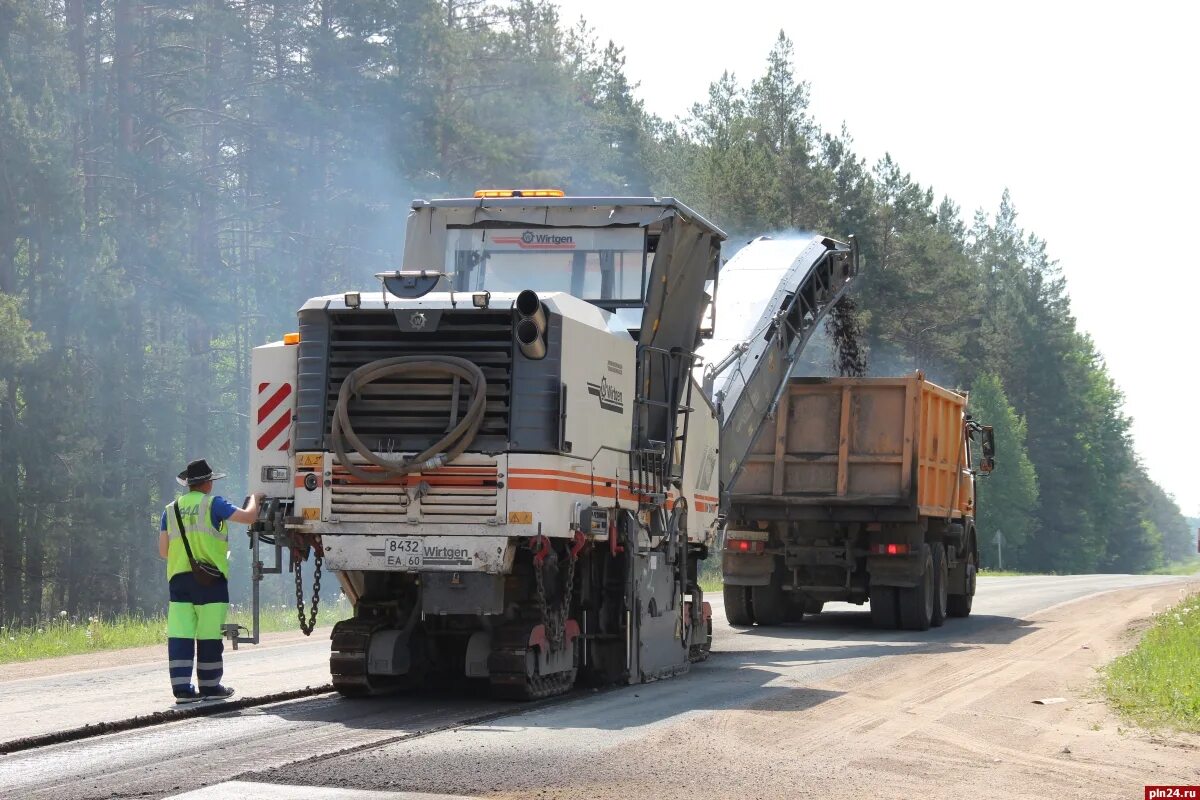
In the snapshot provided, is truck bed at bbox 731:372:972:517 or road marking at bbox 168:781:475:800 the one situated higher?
truck bed at bbox 731:372:972:517

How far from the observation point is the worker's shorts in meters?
10.9

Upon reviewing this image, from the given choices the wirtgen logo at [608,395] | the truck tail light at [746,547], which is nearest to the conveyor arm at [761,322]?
the truck tail light at [746,547]

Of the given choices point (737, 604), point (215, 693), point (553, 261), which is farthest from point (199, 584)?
point (737, 604)

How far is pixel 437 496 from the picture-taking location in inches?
417

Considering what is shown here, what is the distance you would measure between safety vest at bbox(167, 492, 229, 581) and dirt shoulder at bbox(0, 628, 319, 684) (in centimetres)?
294

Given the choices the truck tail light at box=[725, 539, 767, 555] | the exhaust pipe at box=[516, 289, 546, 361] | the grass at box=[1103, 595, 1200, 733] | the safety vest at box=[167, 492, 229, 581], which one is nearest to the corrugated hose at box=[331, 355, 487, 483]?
the exhaust pipe at box=[516, 289, 546, 361]

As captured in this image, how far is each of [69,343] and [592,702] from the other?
26677 mm

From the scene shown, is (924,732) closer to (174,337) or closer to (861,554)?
(861,554)

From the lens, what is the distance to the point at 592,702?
11.1m

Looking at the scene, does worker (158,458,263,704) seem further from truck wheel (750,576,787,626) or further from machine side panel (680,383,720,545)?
truck wheel (750,576,787,626)

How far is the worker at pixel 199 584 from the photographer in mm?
10875

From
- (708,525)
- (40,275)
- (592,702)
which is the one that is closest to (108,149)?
(40,275)

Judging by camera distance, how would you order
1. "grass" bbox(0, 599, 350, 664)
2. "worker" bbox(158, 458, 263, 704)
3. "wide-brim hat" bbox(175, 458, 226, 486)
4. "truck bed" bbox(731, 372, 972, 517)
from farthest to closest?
"truck bed" bbox(731, 372, 972, 517) → "grass" bbox(0, 599, 350, 664) → "wide-brim hat" bbox(175, 458, 226, 486) → "worker" bbox(158, 458, 263, 704)

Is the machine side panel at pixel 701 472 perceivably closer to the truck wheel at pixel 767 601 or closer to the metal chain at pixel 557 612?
the metal chain at pixel 557 612
